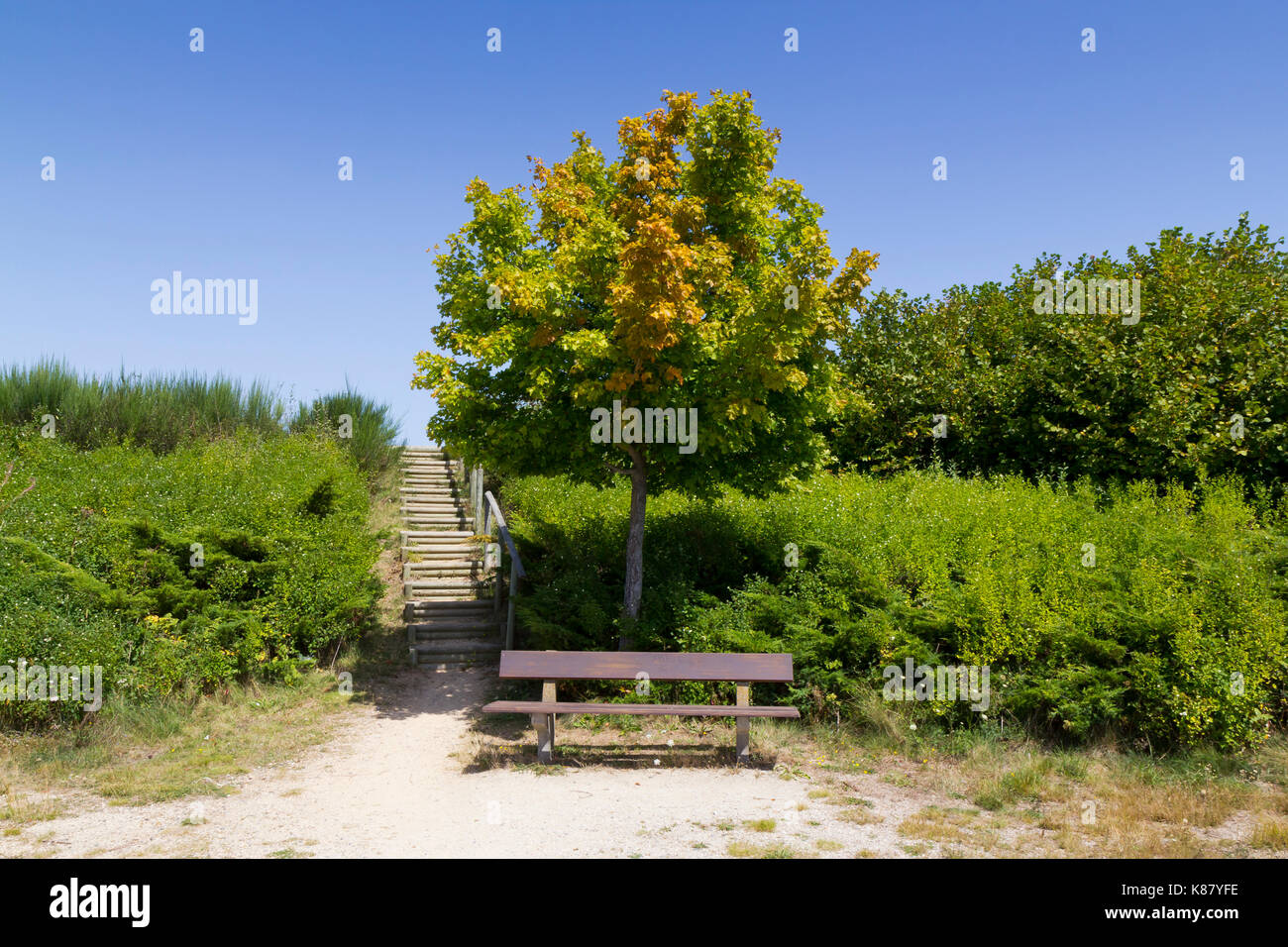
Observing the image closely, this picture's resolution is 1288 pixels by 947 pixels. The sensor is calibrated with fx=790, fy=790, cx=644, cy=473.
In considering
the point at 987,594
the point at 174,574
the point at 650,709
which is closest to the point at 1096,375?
the point at 987,594

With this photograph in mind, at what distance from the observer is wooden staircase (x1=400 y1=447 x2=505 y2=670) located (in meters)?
12.6

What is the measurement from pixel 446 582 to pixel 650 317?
756cm

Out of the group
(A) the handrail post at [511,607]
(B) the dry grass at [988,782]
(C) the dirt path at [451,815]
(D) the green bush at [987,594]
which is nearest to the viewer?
(C) the dirt path at [451,815]

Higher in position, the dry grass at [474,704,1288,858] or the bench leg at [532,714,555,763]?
the bench leg at [532,714,555,763]

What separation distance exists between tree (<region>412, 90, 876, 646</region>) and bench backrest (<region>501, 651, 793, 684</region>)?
1845 mm

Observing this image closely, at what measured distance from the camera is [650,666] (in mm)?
8688

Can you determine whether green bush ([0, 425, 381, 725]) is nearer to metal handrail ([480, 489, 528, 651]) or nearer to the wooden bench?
metal handrail ([480, 489, 528, 651])

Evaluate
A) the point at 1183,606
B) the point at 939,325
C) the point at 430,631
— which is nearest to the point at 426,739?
the point at 430,631

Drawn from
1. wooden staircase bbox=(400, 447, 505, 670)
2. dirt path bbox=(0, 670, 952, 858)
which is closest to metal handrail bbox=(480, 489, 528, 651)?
wooden staircase bbox=(400, 447, 505, 670)

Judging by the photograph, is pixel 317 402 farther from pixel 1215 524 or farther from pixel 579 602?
pixel 1215 524

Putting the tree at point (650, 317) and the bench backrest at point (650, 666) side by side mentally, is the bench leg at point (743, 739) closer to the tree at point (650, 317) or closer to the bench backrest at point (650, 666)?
the bench backrest at point (650, 666)

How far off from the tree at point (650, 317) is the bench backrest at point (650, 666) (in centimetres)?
184

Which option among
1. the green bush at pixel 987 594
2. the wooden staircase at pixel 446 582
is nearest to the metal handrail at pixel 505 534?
the green bush at pixel 987 594

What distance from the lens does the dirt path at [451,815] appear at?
6.03 metres
